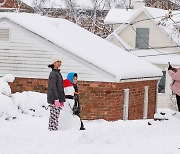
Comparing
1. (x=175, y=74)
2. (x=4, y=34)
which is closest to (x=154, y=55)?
(x=4, y=34)

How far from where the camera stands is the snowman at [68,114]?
11812 millimetres

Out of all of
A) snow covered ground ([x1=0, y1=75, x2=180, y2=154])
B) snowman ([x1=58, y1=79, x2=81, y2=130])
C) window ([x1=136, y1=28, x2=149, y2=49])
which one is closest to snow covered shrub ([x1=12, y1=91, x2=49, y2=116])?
snow covered ground ([x1=0, y1=75, x2=180, y2=154])

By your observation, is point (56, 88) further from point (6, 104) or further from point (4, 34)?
point (4, 34)

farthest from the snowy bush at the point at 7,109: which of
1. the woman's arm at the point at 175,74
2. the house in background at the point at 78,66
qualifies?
the woman's arm at the point at 175,74

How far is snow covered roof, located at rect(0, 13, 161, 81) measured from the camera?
1887 cm

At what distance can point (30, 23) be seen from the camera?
788 inches

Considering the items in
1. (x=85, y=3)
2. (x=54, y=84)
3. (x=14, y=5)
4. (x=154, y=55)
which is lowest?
(x=154, y=55)

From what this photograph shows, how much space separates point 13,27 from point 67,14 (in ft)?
135

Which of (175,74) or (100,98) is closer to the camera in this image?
(175,74)

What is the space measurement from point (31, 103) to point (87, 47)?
4802 millimetres

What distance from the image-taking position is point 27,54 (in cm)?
1964

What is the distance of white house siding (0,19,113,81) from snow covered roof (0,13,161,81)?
27 centimetres

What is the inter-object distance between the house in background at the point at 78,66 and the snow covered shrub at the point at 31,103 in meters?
2.56

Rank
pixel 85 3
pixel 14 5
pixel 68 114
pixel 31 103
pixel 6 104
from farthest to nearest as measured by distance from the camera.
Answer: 1. pixel 85 3
2. pixel 14 5
3. pixel 31 103
4. pixel 6 104
5. pixel 68 114
